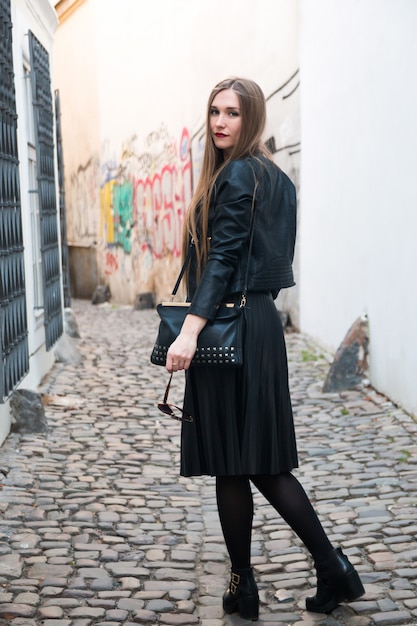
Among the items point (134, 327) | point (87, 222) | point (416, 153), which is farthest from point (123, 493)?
point (87, 222)

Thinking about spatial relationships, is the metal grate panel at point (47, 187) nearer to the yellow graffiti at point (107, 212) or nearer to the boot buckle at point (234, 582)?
the boot buckle at point (234, 582)

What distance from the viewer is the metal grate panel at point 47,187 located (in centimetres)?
792

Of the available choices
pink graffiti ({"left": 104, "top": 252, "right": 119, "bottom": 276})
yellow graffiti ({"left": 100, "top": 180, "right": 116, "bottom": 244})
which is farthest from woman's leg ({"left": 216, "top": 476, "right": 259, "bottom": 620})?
yellow graffiti ({"left": 100, "top": 180, "right": 116, "bottom": 244})

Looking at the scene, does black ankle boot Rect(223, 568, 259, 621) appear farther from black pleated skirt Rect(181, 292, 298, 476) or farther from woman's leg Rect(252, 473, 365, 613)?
black pleated skirt Rect(181, 292, 298, 476)

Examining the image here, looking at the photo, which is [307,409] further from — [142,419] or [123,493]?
[123,493]

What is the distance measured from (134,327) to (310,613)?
9242 millimetres

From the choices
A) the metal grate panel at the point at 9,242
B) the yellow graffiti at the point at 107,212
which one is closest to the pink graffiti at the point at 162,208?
the yellow graffiti at the point at 107,212

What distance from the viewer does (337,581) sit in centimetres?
324

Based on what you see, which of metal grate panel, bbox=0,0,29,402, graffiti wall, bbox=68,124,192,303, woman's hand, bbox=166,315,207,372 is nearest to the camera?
woman's hand, bbox=166,315,207,372

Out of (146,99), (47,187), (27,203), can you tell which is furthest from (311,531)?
(146,99)

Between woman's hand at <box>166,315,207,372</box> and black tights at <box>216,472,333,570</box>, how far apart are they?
0.44 metres

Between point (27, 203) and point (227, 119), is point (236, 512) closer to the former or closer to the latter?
point (227, 119)

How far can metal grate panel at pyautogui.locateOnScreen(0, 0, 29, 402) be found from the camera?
5742 mm

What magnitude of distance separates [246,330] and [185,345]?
0.72 ft
